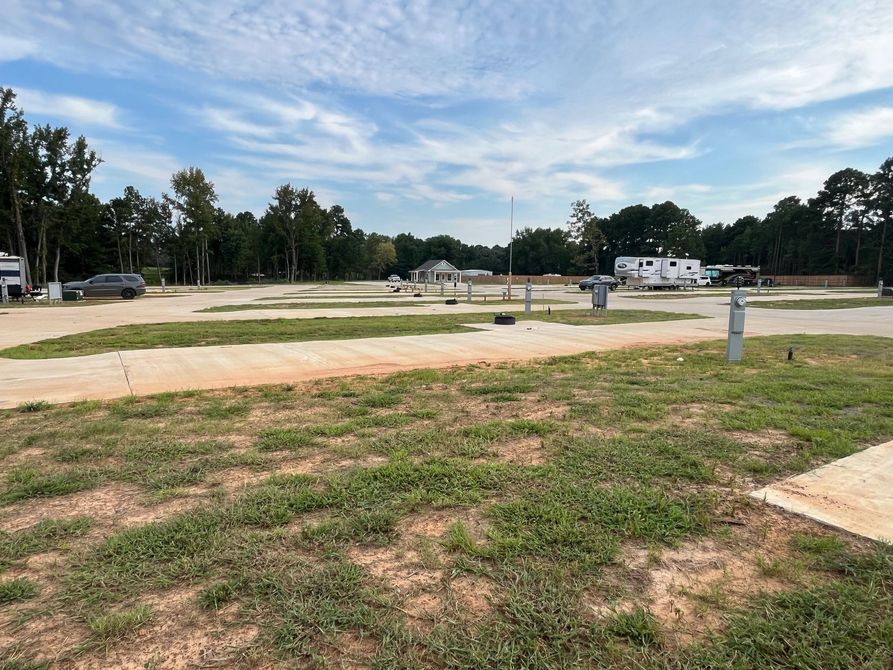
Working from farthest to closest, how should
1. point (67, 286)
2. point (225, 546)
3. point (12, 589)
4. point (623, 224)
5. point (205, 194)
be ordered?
point (623, 224), point (205, 194), point (67, 286), point (225, 546), point (12, 589)

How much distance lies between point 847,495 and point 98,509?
4402mm

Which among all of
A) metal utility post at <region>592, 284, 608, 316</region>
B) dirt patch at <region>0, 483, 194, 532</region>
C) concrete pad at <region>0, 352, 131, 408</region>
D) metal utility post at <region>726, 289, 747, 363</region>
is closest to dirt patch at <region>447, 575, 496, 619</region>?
dirt patch at <region>0, 483, 194, 532</region>

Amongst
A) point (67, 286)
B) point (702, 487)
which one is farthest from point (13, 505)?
point (67, 286)

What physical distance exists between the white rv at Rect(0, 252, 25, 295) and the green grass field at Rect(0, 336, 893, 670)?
24934mm

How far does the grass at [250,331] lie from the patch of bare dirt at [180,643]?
8.27 m

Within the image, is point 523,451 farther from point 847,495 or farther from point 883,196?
point 883,196

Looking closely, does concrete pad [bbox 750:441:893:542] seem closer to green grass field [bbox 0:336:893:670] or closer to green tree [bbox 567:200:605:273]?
green grass field [bbox 0:336:893:670]

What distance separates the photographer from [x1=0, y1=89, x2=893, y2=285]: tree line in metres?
43.3

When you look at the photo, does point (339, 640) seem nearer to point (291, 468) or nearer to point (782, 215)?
point (291, 468)

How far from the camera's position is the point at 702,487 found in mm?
2979

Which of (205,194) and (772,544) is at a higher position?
(205,194)

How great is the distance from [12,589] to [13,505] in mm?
1063

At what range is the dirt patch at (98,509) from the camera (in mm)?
2586

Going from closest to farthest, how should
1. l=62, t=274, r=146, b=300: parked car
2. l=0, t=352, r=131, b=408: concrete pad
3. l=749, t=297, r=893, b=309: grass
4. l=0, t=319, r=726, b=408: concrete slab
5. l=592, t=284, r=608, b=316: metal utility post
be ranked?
l=0, t=352, r=131, b=408: concrete pad
l=0, t=319, r=726, b=408: concrete slab
l=592, t=284, r=608, b=316: metal utility post
l=749, t=297, r=893, b=309: grass
l=62, t=274, r=146, b=300: parked car
